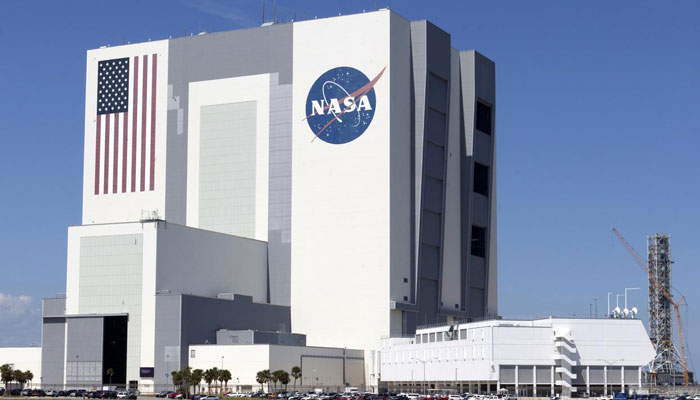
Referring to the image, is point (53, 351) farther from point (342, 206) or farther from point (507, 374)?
point (507, 374)

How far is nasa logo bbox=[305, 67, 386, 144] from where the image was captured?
16762 centimetres

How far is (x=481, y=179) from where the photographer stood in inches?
7534

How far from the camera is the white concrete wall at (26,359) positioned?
171875 mm

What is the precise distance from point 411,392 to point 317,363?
15.0 m

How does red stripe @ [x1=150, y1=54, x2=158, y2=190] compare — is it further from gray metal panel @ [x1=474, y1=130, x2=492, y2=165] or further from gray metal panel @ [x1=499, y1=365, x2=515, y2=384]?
gray metal panel @ [x1=499, y1=365, x2=515, y2=384]

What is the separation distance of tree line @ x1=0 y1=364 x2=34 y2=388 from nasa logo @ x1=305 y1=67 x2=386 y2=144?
54842mm

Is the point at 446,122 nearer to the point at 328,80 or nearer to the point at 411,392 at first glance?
the point at 328,80

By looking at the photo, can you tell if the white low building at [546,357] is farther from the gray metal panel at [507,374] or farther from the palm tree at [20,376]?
the palm tree at [20,376]

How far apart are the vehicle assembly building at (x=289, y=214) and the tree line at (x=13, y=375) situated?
3893 mm

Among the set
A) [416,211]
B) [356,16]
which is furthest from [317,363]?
[356,16]

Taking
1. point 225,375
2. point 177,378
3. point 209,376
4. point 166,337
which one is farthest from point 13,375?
point 225,375

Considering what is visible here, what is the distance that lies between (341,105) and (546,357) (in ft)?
169

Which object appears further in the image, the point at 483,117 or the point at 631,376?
the point at 483,117

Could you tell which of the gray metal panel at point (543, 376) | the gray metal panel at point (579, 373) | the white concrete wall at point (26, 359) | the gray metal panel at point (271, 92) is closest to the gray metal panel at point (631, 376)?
the gray metal panel at point (579, 373)
